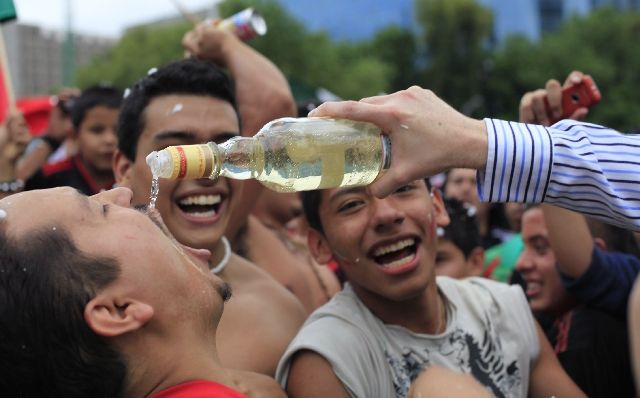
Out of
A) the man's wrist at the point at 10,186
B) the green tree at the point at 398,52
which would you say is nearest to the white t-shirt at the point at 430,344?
the man's wrist at the point at 10,186

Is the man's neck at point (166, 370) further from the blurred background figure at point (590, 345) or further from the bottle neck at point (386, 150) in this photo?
the blurred background figure at point (590, 345)

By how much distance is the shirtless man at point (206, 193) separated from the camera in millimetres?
3023

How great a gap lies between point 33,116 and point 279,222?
4555mm

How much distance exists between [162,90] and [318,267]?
157 cm

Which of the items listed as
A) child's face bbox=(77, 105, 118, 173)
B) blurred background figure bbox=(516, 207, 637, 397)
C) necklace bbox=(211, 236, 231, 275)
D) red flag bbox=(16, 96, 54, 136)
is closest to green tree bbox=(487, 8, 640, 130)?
red flag bbox=(16, 96, 54, 136)

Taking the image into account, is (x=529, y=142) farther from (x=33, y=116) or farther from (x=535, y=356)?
(x=33, y=116)

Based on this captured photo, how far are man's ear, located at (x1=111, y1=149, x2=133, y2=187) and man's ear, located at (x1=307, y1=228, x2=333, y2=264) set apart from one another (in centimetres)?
79

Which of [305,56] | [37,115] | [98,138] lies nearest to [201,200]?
[98,138]

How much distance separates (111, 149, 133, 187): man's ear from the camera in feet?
11.0

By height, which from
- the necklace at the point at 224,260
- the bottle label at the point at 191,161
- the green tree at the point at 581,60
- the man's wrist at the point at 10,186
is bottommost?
the green tree at the point at 581,60

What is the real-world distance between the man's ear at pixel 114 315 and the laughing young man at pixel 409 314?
33.0 inches

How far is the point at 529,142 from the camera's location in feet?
6.71

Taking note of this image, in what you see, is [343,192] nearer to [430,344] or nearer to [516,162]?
[430,344]

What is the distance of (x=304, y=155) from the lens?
7.57 feet
